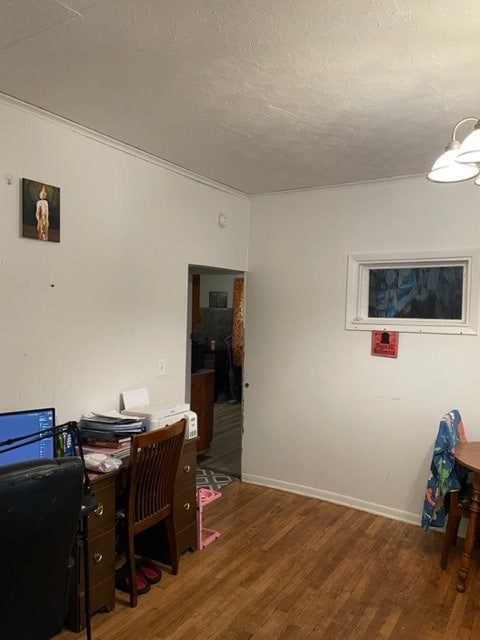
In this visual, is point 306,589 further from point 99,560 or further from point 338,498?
point 338,498

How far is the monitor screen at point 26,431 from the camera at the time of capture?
218 centimetres

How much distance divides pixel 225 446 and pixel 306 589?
9.05ft

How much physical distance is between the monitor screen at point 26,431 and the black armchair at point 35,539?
659mm

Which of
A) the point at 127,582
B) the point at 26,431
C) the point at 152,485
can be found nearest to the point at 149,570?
the point at 127,582

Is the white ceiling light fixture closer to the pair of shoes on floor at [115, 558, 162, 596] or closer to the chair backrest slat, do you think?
the chair backrest slat

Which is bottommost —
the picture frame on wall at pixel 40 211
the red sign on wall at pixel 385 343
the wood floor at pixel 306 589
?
the wood floor at pixel 306 589

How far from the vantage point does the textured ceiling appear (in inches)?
63.7

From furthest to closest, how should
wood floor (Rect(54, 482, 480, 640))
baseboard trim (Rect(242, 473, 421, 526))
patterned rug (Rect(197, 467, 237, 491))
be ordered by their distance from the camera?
1. patterned rug (Rect(197, 467, 237, 491))
2. baseboard trim (Rect(242, 473, 421, 526))
3. wood floor (Rect(54, 482, 480, 640))

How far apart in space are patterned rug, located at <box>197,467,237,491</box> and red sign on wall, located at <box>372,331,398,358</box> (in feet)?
5.82

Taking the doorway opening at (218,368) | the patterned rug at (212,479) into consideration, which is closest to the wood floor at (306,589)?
the patterned rug at (212,479)

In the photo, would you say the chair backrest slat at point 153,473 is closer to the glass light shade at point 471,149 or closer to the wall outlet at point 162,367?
the wall outlet at point 162,367

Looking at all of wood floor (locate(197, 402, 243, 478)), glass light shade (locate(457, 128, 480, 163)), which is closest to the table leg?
glass light shade (locate(457, 128, 480, 163))

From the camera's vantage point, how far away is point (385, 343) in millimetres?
3627

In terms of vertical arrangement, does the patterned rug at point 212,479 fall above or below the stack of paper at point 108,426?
below
